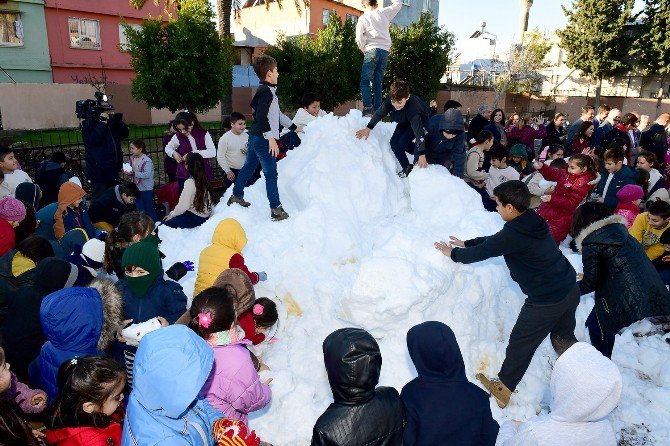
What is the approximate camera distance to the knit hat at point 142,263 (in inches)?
134

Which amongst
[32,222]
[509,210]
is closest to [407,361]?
[509,210]

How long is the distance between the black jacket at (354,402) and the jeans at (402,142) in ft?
14.9

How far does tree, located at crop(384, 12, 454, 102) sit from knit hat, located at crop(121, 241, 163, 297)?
63.3ft

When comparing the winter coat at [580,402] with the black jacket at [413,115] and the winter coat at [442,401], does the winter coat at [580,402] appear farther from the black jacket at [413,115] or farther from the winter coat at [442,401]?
the black jacket at [413,115]

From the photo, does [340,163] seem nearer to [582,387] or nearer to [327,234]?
[327,234]

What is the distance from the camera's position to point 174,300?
3.57 m

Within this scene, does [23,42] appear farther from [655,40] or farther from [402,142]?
[655,40]

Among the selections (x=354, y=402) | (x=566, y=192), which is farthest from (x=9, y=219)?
(x=566, y=192)

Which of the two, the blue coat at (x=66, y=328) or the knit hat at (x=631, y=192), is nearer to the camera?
the blue coat at (x=66, y=328)

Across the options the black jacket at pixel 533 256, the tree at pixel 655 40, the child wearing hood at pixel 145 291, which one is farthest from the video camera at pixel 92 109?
the tree at pixel 655 40

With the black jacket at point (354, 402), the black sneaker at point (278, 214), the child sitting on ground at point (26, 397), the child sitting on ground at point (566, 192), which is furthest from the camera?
the child sitting on ground at point (566, 192)

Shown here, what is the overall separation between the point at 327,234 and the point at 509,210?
2.25m

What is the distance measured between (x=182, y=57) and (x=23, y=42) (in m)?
13.0

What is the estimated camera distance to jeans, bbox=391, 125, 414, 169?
20.6 feet
